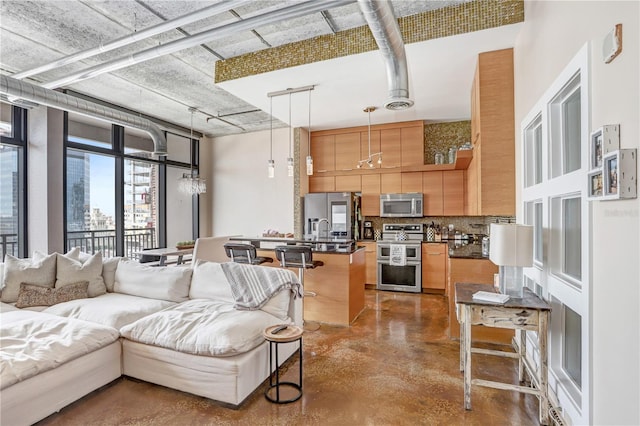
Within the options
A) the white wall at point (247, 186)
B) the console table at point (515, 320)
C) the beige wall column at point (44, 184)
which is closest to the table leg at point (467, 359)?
the console table at point (515, 320)

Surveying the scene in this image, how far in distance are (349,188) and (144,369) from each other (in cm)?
457

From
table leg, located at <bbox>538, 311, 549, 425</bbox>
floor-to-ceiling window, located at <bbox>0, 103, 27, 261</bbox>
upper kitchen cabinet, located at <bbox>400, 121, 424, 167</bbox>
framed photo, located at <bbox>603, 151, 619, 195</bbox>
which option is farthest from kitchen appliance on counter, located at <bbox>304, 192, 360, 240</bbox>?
framed photo, located at <bbox>603, 151, 619, 195</bbox>

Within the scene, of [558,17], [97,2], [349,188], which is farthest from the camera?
[349,188]

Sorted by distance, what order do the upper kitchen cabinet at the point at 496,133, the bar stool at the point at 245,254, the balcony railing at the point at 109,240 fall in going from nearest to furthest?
the upper kitchen cabinet at the point at 496,133 < the bar stool at the point at 245,254 < the balcony railing at the point at 109,240

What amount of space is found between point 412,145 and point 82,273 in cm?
516

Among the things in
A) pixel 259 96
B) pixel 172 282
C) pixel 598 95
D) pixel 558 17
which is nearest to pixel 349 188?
pixel 259 96

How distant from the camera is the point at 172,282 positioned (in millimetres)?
3250

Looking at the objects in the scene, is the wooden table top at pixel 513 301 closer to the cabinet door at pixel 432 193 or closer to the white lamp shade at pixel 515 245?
the white lamp shade at pixel 515 245

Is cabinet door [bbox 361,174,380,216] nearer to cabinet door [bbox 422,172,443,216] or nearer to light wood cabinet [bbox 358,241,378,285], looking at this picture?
light wood cabinet [bbox 358,241,378,285]

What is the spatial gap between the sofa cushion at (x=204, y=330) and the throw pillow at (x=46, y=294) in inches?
43.2

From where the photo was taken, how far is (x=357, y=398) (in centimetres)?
231

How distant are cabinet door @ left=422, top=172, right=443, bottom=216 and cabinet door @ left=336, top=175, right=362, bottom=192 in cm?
121

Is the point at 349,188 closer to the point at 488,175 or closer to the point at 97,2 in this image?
the point at 488,175

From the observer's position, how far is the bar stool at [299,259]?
142 inches
